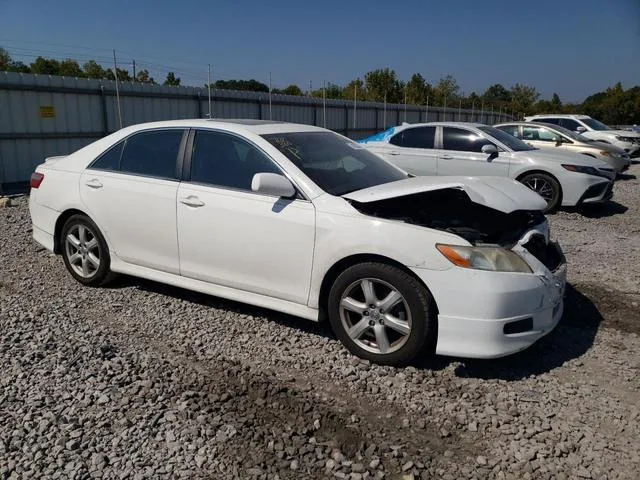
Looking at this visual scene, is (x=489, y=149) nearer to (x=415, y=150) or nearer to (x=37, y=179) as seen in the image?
(x=415, y=150)

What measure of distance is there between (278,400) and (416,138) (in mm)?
7586

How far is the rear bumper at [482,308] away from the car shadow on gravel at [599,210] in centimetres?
686

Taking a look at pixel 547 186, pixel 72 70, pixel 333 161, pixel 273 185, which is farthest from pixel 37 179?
pixel 72 70

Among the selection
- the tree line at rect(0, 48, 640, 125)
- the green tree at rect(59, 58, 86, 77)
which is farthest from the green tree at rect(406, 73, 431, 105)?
the green tree at rect(59, 58, 86, 77)

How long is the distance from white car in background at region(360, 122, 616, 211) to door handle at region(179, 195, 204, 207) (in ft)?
17.2

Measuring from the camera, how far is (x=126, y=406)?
10.3 ft

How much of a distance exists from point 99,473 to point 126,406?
1.89ft

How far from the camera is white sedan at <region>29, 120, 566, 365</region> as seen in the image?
3.36 meters

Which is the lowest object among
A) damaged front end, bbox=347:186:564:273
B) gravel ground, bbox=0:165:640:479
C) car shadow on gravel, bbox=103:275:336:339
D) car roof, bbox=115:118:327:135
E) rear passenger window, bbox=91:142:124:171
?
gravel ground, bbox=0:165:640:479

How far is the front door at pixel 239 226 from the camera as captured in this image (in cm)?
379

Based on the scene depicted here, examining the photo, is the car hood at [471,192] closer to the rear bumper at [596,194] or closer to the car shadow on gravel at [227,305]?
the car shadow on gravel at [227,305]

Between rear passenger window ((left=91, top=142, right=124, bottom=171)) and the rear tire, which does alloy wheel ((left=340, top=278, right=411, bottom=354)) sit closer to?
rear passenger window ((left=91, top=142, right=124, bottom=171))

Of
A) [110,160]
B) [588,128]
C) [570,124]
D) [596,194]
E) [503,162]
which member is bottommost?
[596,194]

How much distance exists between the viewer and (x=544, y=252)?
3.95 meters
